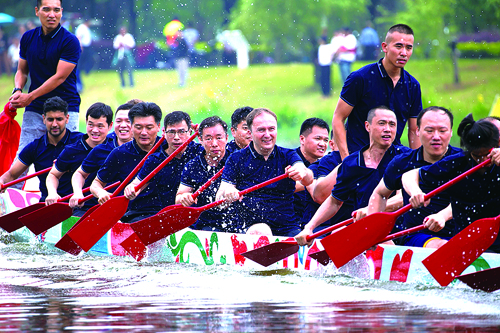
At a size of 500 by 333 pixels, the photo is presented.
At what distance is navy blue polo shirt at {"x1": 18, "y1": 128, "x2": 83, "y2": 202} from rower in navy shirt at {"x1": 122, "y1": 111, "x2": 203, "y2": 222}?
1.06 m

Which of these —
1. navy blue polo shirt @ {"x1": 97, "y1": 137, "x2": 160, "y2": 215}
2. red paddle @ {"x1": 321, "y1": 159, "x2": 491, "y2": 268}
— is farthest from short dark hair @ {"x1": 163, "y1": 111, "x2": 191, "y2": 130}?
red paddle @ {"x1": 321, "y1": 159, "x2": 491, "y2": 268}

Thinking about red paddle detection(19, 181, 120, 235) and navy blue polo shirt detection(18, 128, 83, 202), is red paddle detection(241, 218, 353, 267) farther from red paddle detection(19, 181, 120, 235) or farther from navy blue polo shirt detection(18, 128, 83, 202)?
navy blue polo shirt detection(18, 128, 83, 202)

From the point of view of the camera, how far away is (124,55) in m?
23.7

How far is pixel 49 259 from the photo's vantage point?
6.49 metres

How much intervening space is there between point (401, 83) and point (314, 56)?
1617cm

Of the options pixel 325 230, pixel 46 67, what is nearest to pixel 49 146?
pixel 46 67

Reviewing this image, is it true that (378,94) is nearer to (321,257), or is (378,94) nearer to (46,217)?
(321,257)

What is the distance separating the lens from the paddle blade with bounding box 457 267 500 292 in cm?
411

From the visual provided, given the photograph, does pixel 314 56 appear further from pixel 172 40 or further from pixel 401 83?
pixel 401 83

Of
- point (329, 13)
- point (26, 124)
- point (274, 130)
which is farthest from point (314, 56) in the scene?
point (274, 130)

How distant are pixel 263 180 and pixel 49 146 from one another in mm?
2665

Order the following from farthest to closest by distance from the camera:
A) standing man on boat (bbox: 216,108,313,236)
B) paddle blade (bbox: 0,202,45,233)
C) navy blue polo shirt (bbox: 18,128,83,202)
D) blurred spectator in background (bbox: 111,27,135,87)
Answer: blurred spectator in background (bbox: 111,27,135,87)
navy blue polo shirt (bbox: 18,128,83,202)
paddle blade (bbox: 0,202,45,233)
standing man on boat (bbox: 216,108,313,236)

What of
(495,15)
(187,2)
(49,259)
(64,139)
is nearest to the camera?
(49,259)

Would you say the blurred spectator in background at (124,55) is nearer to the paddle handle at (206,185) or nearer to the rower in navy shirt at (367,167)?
the paddle handle at (206,185)
